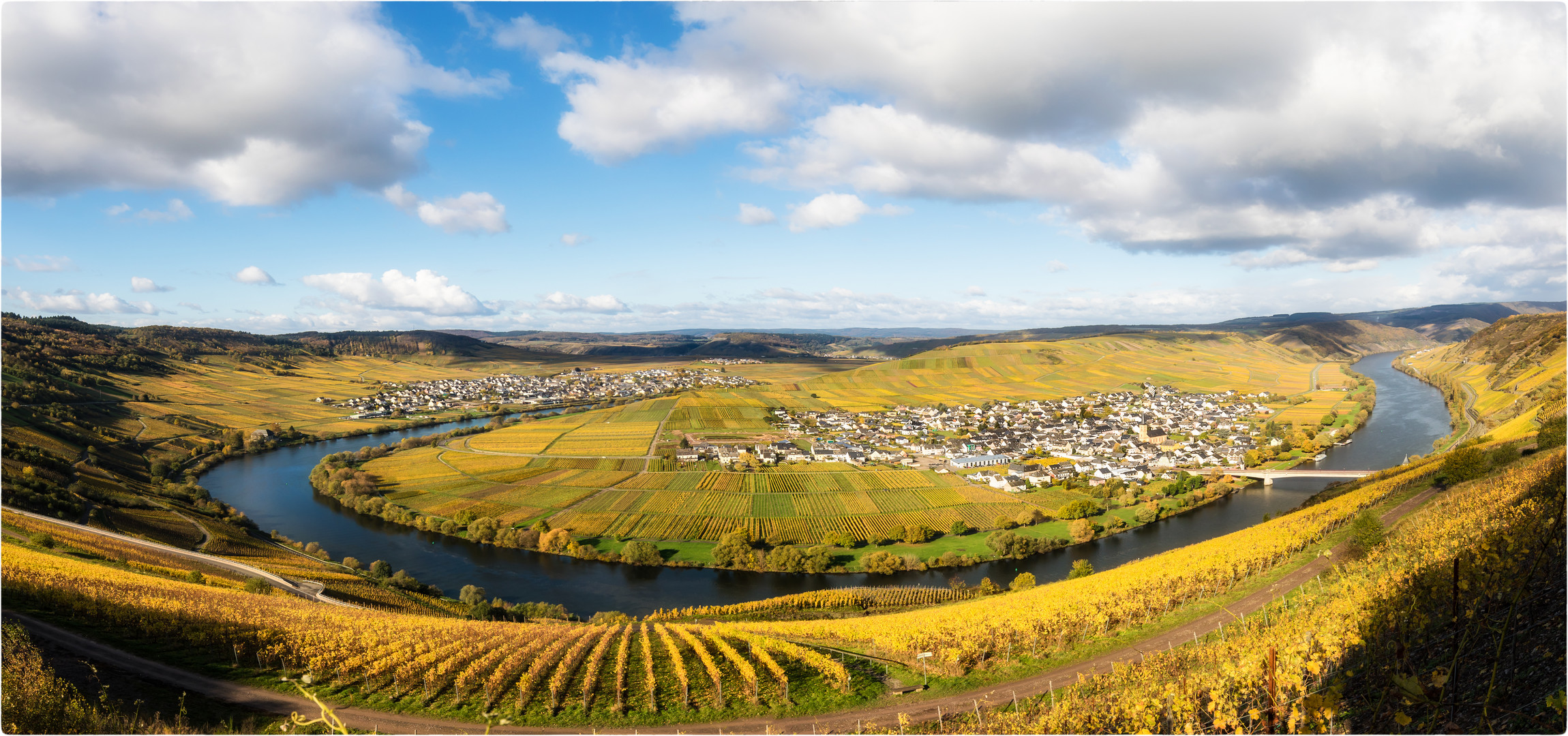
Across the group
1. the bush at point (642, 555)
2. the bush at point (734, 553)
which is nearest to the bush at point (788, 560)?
the bush at point (734, 553)

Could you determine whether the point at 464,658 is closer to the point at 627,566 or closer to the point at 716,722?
the point at 716,722

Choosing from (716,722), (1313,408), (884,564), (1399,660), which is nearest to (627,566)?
(884,564)

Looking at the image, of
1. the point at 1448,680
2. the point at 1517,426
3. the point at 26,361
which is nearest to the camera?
the point at 1448,680

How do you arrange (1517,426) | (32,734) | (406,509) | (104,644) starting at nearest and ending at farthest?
(32,734) < (104,644) < (1517,426) < (406,509)

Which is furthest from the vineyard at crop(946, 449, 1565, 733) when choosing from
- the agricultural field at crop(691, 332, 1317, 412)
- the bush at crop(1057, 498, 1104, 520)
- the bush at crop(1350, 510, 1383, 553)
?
the agricultural field at crop(691, 332, 1317, 412)

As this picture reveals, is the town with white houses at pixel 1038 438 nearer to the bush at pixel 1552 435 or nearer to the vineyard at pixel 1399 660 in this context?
the bush at pixel 1552 435

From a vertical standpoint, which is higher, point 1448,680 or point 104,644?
A: point 1448,680

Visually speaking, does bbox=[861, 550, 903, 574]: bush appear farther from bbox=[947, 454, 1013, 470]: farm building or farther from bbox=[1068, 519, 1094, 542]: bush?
bbox=[947, 454, 1013, 470]: farm building

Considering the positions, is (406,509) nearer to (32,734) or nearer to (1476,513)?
(32,734)

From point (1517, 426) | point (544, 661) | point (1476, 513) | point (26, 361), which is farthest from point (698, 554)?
point (26, 361)
